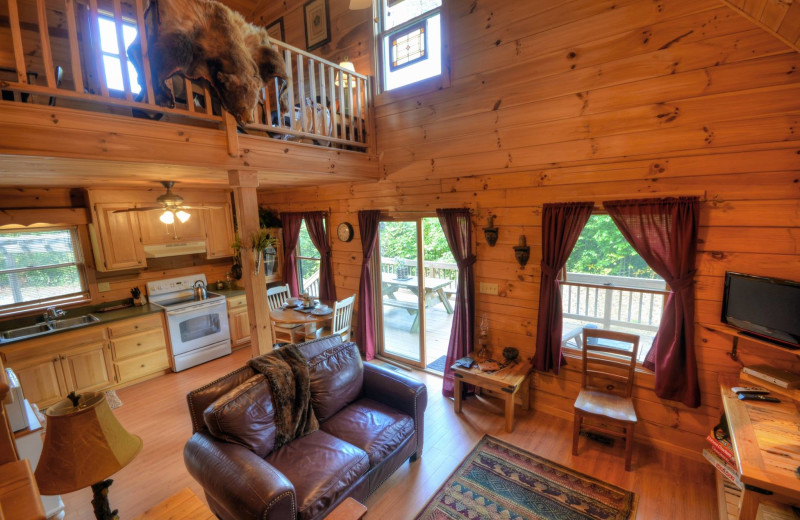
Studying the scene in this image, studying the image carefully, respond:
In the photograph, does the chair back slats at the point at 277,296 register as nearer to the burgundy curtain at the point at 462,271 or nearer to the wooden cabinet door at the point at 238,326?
the wooden cabinet door at the point at 238,326

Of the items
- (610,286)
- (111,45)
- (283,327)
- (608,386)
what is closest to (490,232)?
(610,286)

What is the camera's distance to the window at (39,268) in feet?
12.3

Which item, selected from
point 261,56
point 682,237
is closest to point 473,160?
point 682,237

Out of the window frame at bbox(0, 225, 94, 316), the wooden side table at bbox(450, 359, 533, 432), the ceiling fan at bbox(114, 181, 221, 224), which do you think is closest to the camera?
the wooden side table at bbox(450, 359, 533, 432)

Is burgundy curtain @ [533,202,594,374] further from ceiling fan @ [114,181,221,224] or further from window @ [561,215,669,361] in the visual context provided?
ceiling fan @ [114,181,221,224]

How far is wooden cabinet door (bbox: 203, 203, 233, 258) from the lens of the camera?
5.08 meters

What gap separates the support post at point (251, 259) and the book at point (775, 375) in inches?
140

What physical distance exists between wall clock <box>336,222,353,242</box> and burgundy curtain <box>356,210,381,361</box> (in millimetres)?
185

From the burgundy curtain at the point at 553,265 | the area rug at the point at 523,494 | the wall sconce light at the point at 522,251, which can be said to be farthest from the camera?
the wall sconce light at the point at 522,251

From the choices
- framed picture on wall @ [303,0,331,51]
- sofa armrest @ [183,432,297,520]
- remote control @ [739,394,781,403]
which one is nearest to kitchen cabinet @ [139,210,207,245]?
framed picture on wall @ [303,0,331,51]

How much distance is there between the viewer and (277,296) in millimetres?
5191

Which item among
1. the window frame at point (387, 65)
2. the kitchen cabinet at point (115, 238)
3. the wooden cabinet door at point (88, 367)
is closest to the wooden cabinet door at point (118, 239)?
the kitchen cabinet at point (115, 238)

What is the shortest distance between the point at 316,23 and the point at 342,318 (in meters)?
3.84

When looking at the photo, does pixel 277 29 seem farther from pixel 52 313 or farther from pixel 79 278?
pixel 52 313
